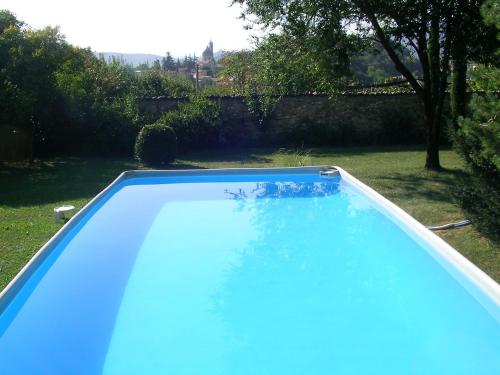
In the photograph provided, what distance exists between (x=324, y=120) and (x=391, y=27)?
272 inches

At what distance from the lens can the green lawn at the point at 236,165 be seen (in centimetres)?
657

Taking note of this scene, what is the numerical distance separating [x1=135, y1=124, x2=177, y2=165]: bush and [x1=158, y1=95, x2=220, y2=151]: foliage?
7.50 ft

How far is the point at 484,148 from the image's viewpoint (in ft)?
19.6

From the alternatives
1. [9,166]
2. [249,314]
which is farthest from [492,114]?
[9,166]

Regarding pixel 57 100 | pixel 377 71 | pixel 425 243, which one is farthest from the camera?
pixel 377 71

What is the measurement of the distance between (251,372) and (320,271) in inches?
91.3

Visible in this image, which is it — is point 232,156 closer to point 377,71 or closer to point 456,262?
point 456,262

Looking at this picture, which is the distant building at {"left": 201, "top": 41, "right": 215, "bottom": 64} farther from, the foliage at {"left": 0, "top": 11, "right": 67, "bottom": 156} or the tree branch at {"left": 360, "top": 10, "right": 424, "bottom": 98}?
the tree branch at {"left": 360, "top": 10, "right": 424, "bottom": 98}

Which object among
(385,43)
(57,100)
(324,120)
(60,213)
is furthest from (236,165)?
(60,213)

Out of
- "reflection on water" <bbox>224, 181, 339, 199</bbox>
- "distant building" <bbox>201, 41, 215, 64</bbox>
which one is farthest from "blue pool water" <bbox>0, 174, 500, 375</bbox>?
"distant building" <bbox>201, 41, 215, 64</bbox>

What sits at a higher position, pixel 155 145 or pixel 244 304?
pixel 155 145

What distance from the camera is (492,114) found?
5.25 metres

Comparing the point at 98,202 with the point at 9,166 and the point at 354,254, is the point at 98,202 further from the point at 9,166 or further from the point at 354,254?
the point at 9,166

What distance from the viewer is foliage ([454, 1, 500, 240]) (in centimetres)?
520
